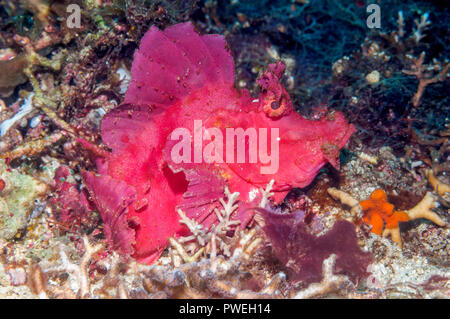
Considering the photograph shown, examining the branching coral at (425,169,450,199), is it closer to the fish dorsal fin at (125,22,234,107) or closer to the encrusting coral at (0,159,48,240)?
the fish dorsal fin at (125,22,234,107)

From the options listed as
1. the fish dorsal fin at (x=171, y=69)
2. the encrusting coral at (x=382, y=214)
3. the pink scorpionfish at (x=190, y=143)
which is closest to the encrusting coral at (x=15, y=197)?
the pink scorpionfish at (x=190, y=143)

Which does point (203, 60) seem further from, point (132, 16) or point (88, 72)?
point (88, 72)

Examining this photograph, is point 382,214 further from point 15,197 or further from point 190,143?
point 15,197

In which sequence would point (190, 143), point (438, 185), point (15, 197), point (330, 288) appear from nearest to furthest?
point (330, 288)
point (190, 143)
point (15, 197)
point (438, 185)

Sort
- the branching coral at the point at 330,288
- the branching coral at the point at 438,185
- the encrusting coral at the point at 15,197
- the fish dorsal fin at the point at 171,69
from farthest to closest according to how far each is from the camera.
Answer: the branching coral at the point at 438,185 < the encrusting coral at the point at 15,197 < the fish dorsal fin at the point at 171,69 < the branching coral at the point at 330,288

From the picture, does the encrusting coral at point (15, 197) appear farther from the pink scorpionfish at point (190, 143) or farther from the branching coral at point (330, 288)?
the branching coral at point (330, 288)

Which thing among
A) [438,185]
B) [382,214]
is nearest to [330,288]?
[382,214]
